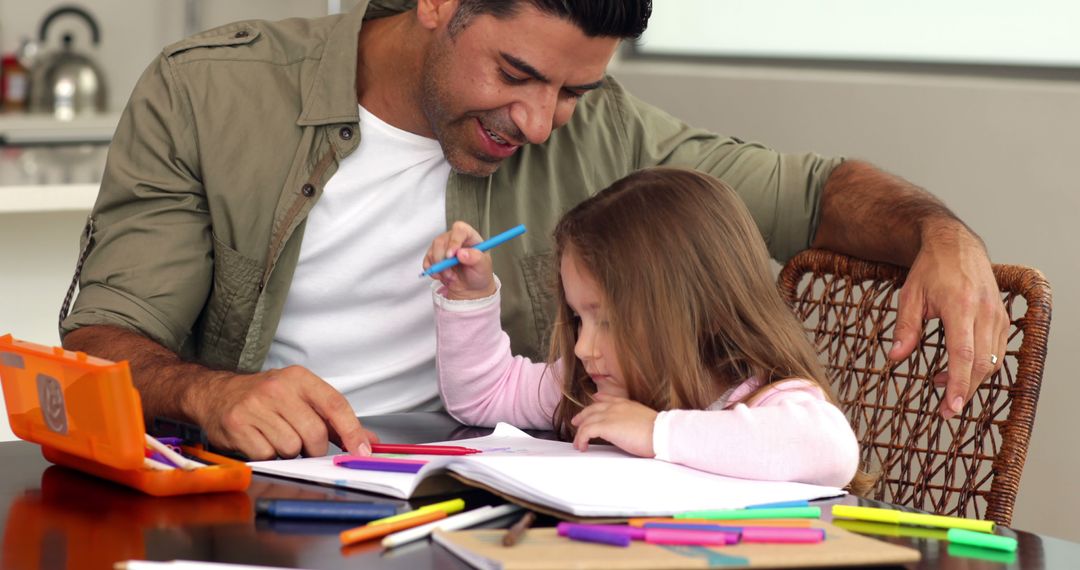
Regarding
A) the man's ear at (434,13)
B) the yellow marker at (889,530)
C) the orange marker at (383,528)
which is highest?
the man's ear at (434,13)

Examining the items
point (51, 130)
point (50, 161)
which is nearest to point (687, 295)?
point (50, 161)

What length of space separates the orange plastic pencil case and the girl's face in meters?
0.41

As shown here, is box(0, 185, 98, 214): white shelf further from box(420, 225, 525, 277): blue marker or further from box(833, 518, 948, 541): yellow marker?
box(833, 518, 948, 541): yellow marker

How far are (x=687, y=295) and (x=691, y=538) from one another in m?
0.48

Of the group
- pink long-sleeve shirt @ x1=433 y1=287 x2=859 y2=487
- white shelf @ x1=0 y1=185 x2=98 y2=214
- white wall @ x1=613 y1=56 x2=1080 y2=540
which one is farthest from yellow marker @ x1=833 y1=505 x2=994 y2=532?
white shelf @ x1=0 y1=185 x2=98 y2=214

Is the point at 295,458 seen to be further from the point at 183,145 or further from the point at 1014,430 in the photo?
the point at 1014,430

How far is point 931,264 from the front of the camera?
1404 mm

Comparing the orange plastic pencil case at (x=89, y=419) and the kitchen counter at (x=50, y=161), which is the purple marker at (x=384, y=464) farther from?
the kitchen counter at (x=50, y=161)

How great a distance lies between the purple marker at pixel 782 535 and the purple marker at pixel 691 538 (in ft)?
0.05

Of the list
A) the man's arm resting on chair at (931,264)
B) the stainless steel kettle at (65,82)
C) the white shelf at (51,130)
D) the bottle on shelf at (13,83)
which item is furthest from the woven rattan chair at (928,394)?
the bottle on shelf at (13,83)

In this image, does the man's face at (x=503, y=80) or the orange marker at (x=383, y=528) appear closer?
the orange marker at (x=383, y=528)

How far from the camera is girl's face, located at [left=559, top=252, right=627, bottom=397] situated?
52.2 inches

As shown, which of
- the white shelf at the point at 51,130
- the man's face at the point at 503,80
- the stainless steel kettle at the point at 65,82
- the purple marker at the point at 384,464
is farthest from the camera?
the stainless steel kettle at the point at 65,82

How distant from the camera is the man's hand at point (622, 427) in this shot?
1.14 meters
